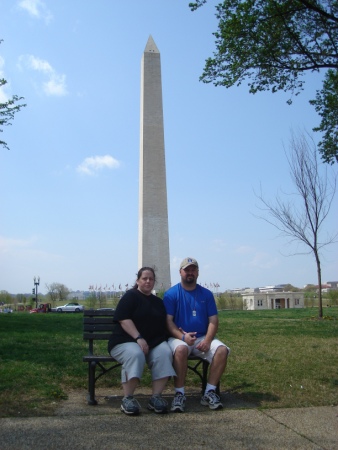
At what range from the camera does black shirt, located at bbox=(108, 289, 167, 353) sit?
205 inches

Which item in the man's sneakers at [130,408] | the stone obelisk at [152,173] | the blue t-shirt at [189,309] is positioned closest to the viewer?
the man's sneakers at [130,408]

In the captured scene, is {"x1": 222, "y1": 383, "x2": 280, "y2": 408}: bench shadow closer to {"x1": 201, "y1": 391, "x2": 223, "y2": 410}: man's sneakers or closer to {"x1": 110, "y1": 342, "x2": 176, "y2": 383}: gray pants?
{"x1": 201, "y1": 391, "x2": 223, "y2": 410}: man's sneakers

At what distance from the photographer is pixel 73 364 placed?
7.04 m

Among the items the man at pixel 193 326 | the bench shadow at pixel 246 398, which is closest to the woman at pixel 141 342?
the man at pixel 193 326

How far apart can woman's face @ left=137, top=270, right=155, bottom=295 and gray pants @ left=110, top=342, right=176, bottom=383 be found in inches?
22.1

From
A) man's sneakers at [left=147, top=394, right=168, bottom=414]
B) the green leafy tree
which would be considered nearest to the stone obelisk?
the green leafy tree

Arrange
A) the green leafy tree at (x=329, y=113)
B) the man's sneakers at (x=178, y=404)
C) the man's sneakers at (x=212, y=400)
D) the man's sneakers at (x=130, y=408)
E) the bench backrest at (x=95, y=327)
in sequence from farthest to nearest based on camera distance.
→ the green leafy tree at (x=329, y=113) < the bench backrest at (x=95, y=327) < the man's sneakers at (x=212, y=400) < the man's sneakers at (x=178, y=404) < the man's sneakers at (x=130, y=408)

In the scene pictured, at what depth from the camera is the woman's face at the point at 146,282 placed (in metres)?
5.36

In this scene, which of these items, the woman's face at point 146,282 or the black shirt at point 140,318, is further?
the woman's face at point 146,282

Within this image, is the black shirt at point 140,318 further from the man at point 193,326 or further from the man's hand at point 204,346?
the man's hand at point 204,346

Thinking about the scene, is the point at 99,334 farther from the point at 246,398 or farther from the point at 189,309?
the point at 246,398

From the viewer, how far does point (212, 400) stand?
4988 millimetres

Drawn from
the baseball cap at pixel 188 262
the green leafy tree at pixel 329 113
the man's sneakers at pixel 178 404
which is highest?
the green leafy tree at pixel 329 113

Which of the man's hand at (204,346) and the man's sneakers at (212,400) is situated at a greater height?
the man's hand at (204,346)
